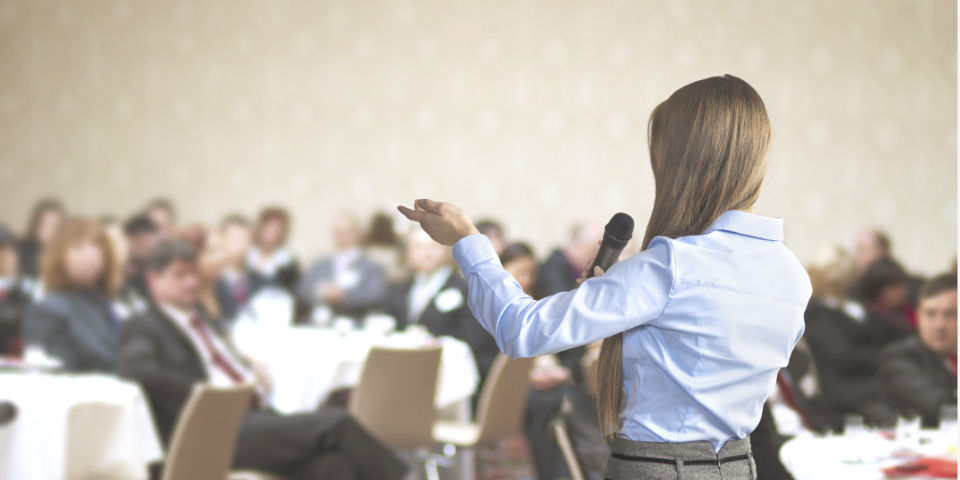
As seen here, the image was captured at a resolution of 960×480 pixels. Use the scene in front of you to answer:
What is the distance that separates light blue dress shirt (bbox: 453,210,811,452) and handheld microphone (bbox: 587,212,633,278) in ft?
0.14

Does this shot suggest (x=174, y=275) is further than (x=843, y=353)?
No

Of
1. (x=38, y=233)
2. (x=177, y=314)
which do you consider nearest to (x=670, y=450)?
(x=177, y=314)

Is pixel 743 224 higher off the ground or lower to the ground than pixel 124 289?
higher

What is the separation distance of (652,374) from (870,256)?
23.1 ft

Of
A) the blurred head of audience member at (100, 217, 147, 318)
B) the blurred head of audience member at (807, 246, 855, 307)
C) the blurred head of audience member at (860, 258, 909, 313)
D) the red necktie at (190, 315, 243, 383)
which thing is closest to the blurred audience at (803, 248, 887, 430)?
the blurred head of audience member at (860, 258, 909, 313)

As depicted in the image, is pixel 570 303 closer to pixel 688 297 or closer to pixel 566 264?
pixel 688 297

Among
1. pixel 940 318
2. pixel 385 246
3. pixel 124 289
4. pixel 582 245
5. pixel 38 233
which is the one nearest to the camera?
pixel 940 318

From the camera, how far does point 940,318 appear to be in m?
3.85

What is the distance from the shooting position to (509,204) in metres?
9.72

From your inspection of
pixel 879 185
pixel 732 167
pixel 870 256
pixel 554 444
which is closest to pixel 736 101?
pixel 732 167

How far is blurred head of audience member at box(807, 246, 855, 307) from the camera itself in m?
5.93

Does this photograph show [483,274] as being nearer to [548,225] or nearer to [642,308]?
[642,308]

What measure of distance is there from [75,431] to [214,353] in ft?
3.94

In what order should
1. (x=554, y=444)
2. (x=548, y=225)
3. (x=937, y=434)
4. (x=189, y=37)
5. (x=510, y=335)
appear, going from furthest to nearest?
(x=189, y=37), (x=548, y=225), (x=554, y=444), (x=937, y=434), (x=510, y=335)
